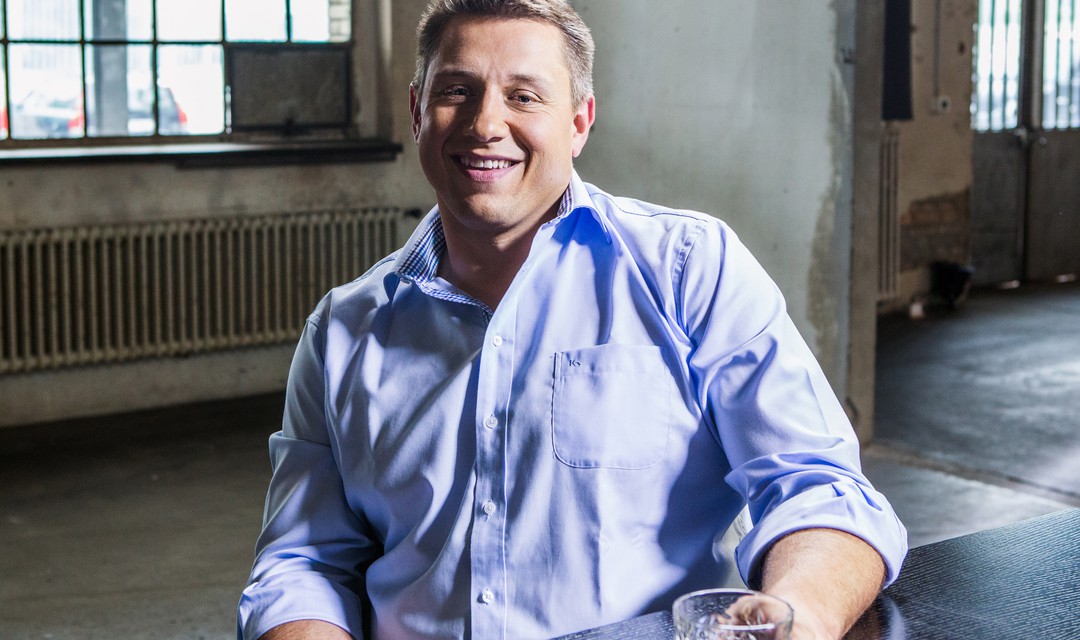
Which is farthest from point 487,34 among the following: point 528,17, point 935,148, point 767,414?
point 935,148

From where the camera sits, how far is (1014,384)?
578 centimetres

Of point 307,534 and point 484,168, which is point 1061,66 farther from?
point 307,534

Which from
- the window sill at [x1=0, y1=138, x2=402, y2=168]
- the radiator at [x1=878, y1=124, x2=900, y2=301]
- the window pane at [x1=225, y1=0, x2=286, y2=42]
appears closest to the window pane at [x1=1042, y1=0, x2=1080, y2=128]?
the radiator at [x1=878, y1=124, x2=900, y2=301]

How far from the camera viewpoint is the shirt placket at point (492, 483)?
1440 millimetres

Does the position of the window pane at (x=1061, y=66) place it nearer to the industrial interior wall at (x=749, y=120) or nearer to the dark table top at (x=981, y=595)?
the industrial interior wall at (x=749, y=120)

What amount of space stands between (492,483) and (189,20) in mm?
4657

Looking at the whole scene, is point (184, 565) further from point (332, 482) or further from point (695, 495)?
point (695, 495)

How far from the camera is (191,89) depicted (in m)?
5.68

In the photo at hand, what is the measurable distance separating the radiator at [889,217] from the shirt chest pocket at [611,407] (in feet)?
20.4

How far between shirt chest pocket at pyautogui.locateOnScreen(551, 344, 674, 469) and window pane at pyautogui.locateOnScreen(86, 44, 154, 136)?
4.50 meters

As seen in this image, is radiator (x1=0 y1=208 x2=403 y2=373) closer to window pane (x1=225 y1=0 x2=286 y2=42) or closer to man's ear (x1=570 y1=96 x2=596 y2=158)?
window pane (x1=225 y1=0 x2=286 y2=42)

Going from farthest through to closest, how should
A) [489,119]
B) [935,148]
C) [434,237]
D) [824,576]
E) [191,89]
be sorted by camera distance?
[935,148], [191,89], [434,237], [489,119], [824,576]

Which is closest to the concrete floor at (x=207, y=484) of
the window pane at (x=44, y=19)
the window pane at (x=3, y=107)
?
the window pane at (x=3, y=107)

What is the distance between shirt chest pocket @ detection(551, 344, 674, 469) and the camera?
145 centimetres
